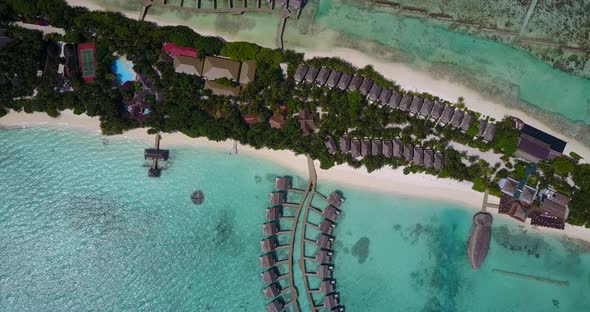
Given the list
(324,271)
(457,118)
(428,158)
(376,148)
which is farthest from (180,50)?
(457,118)

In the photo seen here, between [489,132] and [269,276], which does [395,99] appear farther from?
[269,276]

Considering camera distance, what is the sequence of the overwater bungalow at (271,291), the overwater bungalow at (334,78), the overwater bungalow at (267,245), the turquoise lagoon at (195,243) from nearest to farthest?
the overwater bungalow at (334,78) < the overwater bungalow at (267,245) < the overwater bungalow at (271,291) < the turquoise lagoon at (195,243)

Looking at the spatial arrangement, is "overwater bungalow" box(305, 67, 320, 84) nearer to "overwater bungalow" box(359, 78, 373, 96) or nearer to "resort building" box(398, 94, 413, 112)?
"overwater bungalow" box(359, 78, 373, 96)

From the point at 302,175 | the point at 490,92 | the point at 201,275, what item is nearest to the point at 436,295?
the point at 302,175

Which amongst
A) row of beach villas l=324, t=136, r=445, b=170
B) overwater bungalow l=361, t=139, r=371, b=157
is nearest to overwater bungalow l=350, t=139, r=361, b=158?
row of beach villas l=324, t=136, r=445, b=170

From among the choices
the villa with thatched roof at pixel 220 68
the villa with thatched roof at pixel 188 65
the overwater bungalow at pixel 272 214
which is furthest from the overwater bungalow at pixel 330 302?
the villa with thatched roof at pixel 188 65

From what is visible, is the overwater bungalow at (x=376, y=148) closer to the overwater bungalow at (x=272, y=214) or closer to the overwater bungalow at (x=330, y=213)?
the overwater bungalow at (x=330, y=213)

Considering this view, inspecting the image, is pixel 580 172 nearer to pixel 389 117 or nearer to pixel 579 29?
pixel 579 29
